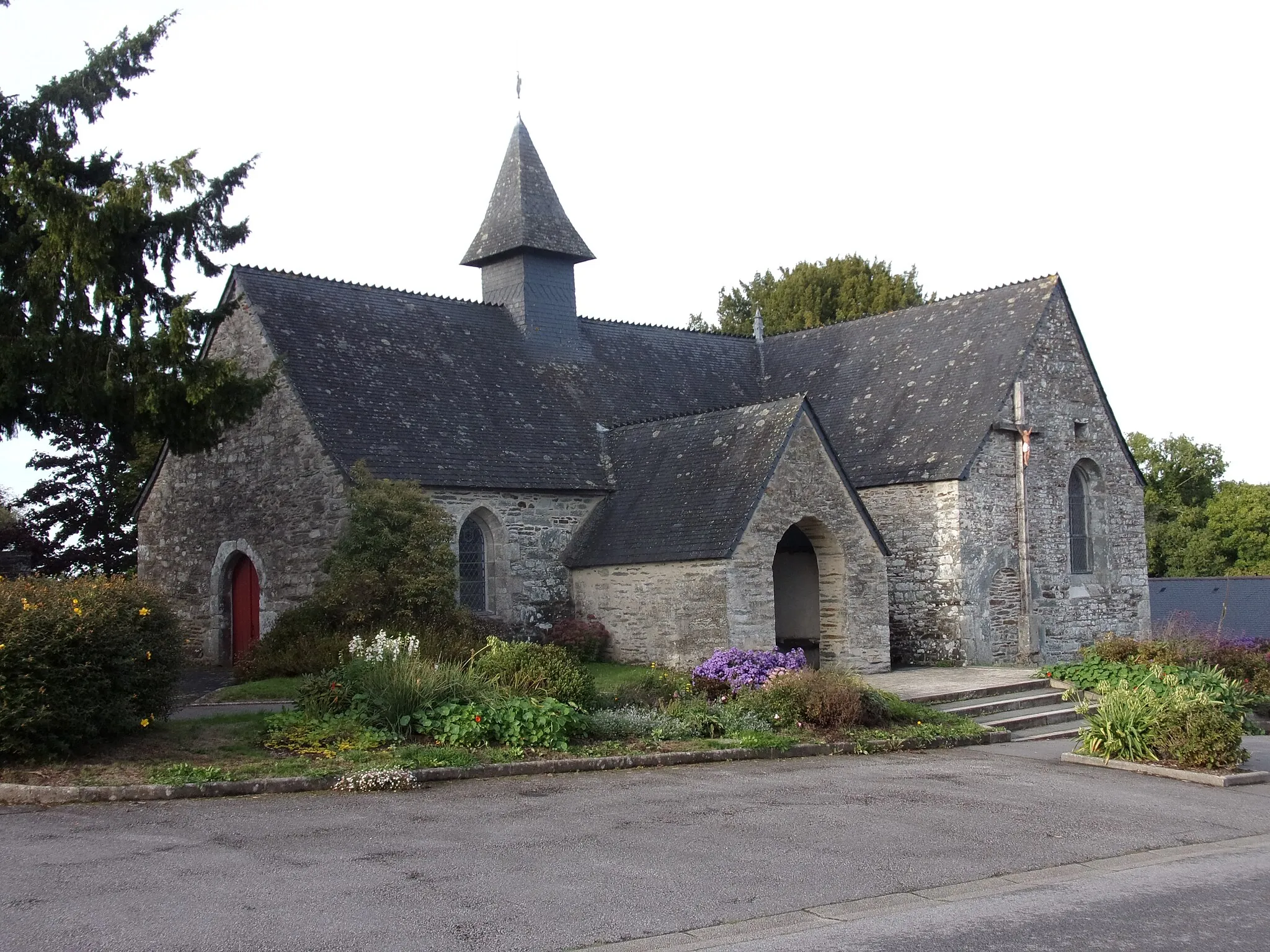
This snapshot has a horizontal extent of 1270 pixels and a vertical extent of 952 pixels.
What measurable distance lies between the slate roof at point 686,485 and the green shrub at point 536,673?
5.95 metres

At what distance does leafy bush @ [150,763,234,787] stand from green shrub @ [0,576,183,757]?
868mm

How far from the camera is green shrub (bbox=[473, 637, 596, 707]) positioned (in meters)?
13.6

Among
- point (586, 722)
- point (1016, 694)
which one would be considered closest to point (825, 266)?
point (1016, 694)

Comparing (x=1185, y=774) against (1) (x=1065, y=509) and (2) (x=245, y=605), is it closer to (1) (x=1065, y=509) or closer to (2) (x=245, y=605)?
(1) (x=1065, y=509)

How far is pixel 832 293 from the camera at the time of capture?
47094 mm

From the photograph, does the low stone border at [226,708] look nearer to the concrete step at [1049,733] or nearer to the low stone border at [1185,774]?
the low stone border at [1185,774]

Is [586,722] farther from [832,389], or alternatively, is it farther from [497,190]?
[497,190]

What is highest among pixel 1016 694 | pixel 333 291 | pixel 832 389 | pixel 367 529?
pixel 333 291

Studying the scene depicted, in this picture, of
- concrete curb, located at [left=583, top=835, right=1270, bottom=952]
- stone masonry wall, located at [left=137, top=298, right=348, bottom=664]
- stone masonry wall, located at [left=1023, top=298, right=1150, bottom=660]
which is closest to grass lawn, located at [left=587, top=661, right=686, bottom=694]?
stone masonry wall, located at [left=137, top=298, right=348, bottom=664]

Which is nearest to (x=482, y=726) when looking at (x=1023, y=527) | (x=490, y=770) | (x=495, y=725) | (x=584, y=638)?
(x=495, y=725)

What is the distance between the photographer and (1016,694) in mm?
18156

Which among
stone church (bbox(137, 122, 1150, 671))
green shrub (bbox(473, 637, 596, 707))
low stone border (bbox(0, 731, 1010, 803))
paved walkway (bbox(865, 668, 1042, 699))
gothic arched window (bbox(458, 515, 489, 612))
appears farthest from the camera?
gothic arched window (bbox(458, 515, 489, 612))

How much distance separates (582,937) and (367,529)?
520 inches

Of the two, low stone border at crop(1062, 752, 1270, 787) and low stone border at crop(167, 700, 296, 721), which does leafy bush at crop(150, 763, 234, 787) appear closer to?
low stone border at crop(167, 700, 296, 721)
